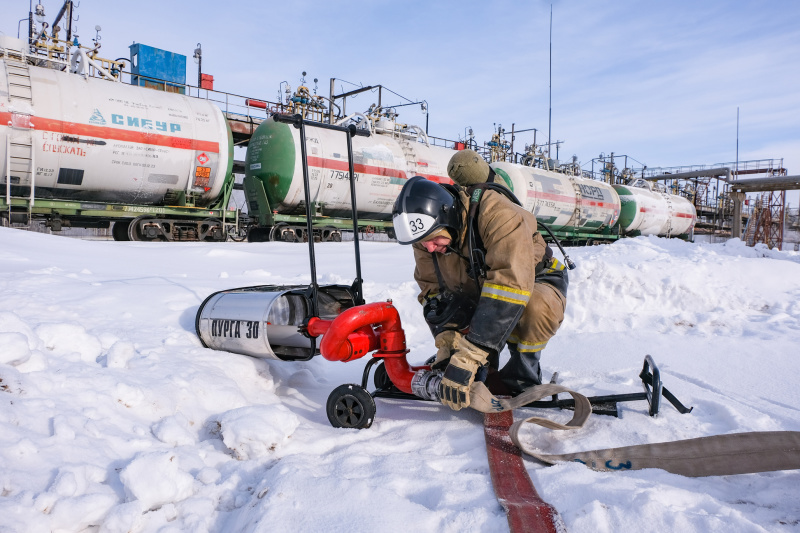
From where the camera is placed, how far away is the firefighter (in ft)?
8.31

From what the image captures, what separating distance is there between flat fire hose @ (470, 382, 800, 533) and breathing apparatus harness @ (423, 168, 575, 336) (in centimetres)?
82

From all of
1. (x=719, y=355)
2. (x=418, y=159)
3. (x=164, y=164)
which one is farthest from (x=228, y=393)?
(x=418, y=159)

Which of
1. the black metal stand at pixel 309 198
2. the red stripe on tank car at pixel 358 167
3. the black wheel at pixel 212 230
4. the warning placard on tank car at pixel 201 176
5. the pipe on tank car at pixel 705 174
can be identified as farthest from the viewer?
the pipe on tank car at pixel 705 174

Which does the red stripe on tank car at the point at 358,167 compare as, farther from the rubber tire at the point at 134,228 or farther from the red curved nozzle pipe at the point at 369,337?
the red curved nozzle pipe at the point at 369,337

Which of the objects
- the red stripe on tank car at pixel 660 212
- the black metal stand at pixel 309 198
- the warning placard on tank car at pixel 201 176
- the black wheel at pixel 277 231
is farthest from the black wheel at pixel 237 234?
the red stripe on tank car at pixel 660 212

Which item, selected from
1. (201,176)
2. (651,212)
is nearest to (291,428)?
(201,176)

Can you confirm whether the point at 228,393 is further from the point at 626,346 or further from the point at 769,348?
the point at 769,348

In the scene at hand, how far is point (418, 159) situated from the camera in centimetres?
1539

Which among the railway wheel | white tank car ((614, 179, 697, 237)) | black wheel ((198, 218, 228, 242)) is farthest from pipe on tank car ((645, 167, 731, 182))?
the railway wheel

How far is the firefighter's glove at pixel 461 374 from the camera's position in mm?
2535

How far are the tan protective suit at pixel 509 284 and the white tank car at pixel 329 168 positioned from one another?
32.7ft

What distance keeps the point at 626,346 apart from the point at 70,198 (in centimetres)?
1074

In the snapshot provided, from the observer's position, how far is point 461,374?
2541 millimetres

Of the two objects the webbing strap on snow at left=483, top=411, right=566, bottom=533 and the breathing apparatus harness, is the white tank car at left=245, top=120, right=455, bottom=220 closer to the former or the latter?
the breathing apparatus harness
